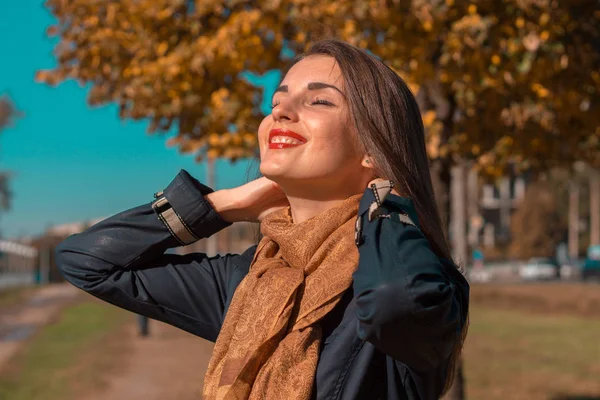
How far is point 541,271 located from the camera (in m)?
42.4

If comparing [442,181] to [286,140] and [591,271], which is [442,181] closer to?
[286,140]

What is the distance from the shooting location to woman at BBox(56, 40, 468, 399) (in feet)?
5.45

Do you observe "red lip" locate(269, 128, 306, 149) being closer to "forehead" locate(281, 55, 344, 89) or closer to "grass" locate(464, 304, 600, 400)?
"forehead" locate(281, 55, 344, 89)

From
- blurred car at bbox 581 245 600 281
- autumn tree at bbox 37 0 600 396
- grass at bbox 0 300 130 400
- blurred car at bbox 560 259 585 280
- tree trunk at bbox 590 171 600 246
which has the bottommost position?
blurred car at bbox 560 259 585 280

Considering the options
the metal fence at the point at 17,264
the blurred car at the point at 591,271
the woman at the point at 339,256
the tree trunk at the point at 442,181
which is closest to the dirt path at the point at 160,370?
the tree trunk at the point at 442,181

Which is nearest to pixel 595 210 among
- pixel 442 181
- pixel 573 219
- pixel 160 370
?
pixel 573 219

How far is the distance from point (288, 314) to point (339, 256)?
179 millimetres

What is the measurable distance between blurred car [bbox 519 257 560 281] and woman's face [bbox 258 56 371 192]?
41995mm

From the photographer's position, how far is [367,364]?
6.04 feet

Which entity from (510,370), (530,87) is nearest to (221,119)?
(530,87)

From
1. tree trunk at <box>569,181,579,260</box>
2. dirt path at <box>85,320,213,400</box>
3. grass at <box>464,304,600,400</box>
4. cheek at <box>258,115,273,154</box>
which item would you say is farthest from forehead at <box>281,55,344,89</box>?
tree trunk at <box>569,181,579,260</box>

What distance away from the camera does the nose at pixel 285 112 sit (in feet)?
6.64

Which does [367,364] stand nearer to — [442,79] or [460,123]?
[442,79]

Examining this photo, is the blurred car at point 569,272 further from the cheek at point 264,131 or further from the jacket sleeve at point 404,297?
the jacket sleeve at point 404,297
